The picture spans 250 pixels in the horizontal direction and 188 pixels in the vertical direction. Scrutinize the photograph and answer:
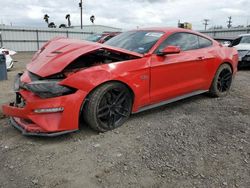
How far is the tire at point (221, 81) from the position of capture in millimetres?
5151

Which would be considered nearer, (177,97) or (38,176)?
(38,176)

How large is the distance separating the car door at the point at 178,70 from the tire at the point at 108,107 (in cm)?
52

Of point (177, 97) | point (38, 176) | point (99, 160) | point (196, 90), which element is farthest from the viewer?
point (196, 90)

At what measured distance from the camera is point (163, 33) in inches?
169

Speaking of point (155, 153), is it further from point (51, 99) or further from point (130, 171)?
point (51, 99)

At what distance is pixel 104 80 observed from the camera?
337cm

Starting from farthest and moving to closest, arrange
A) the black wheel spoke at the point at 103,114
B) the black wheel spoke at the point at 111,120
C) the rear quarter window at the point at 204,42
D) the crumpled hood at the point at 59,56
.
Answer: the rear quarter window at the point at 204,42, the black wheel spoke at the point at 111,120, the black wheel spoke at the point at 103,114, the crumpled hood at the point at 59,56

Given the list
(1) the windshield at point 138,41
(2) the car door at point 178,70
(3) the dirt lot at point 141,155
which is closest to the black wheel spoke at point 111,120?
(3) the dirt lot at point 141,155

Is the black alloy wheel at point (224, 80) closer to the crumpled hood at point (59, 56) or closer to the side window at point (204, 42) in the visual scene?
the side window at point (204, 42)

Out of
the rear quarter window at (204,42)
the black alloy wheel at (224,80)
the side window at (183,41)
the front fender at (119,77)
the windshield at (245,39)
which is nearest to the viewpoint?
the front fender at (119,77)

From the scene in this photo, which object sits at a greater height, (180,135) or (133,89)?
(133,89)

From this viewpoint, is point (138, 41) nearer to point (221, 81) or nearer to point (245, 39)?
point (221, 81)

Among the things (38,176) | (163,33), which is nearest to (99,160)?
(38,176)

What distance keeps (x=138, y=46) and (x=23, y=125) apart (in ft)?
7.03
